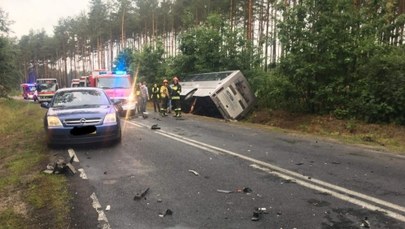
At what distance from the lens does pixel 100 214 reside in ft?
15.8

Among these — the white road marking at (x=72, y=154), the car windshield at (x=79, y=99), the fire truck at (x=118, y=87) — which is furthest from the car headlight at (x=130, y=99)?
→ the white road marking at (x=72, y=154)

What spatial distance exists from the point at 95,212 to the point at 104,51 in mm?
65407

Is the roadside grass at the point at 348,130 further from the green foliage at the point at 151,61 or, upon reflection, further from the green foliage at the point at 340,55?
the green foliage at the point at 151,61

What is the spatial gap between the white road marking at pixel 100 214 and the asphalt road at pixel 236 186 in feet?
0.05

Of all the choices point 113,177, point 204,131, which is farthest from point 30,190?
point 204,131

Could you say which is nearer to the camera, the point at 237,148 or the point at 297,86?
the point at 237,148

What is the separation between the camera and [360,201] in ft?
16.9

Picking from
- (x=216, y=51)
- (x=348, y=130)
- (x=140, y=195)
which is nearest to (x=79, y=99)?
(x=140, y=195)

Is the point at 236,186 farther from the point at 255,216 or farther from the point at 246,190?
the point at 255,216

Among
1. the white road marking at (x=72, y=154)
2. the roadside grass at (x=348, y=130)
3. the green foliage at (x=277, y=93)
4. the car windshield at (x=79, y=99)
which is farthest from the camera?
the green foliage at (x=277, y=93)

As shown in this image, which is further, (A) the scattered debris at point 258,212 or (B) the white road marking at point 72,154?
(B) the white road marking at point 72,154

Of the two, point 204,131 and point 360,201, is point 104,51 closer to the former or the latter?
point 204,131

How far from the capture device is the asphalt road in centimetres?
456

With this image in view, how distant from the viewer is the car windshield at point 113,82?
65.4ft
